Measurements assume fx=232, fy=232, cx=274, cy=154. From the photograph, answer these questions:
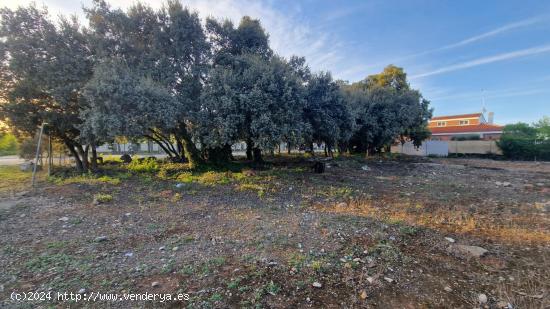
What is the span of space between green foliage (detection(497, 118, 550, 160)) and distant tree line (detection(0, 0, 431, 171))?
664 inches

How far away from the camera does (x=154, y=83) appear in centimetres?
812

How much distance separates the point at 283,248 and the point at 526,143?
78.6 feet

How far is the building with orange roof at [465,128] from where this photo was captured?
27.0 meters

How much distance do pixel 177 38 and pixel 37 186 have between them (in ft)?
23.3

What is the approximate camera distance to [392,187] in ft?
26.0

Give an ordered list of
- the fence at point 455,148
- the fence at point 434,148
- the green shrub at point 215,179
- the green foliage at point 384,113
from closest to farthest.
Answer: the green shrub at point 215,179, the green foliage at point 384,113, the fence at point 455,148, the fence at point 434,148

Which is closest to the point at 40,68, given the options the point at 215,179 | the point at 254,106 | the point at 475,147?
the point at 215,179

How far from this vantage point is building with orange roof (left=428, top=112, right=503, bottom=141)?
27047 mm

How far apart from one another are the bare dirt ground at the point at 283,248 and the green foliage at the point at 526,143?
631 inches

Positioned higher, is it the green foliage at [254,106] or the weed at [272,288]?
the green foliage at [254,106]

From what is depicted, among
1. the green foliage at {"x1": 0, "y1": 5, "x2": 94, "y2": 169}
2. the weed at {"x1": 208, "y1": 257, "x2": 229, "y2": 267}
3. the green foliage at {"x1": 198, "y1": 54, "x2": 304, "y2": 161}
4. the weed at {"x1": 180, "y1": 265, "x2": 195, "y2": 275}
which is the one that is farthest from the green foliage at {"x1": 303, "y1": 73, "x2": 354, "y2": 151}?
the green foliage at {"x1": 0, "y1": 5, "x2": 94, "y2": 169}

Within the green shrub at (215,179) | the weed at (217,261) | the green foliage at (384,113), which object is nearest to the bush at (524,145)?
the green foliage at (384,113)

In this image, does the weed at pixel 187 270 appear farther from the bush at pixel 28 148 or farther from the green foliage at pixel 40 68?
the bush at pixel 28 148

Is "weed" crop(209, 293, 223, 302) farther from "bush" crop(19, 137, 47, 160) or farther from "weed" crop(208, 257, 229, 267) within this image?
"bush" crop(19, 137, 47, 160)
